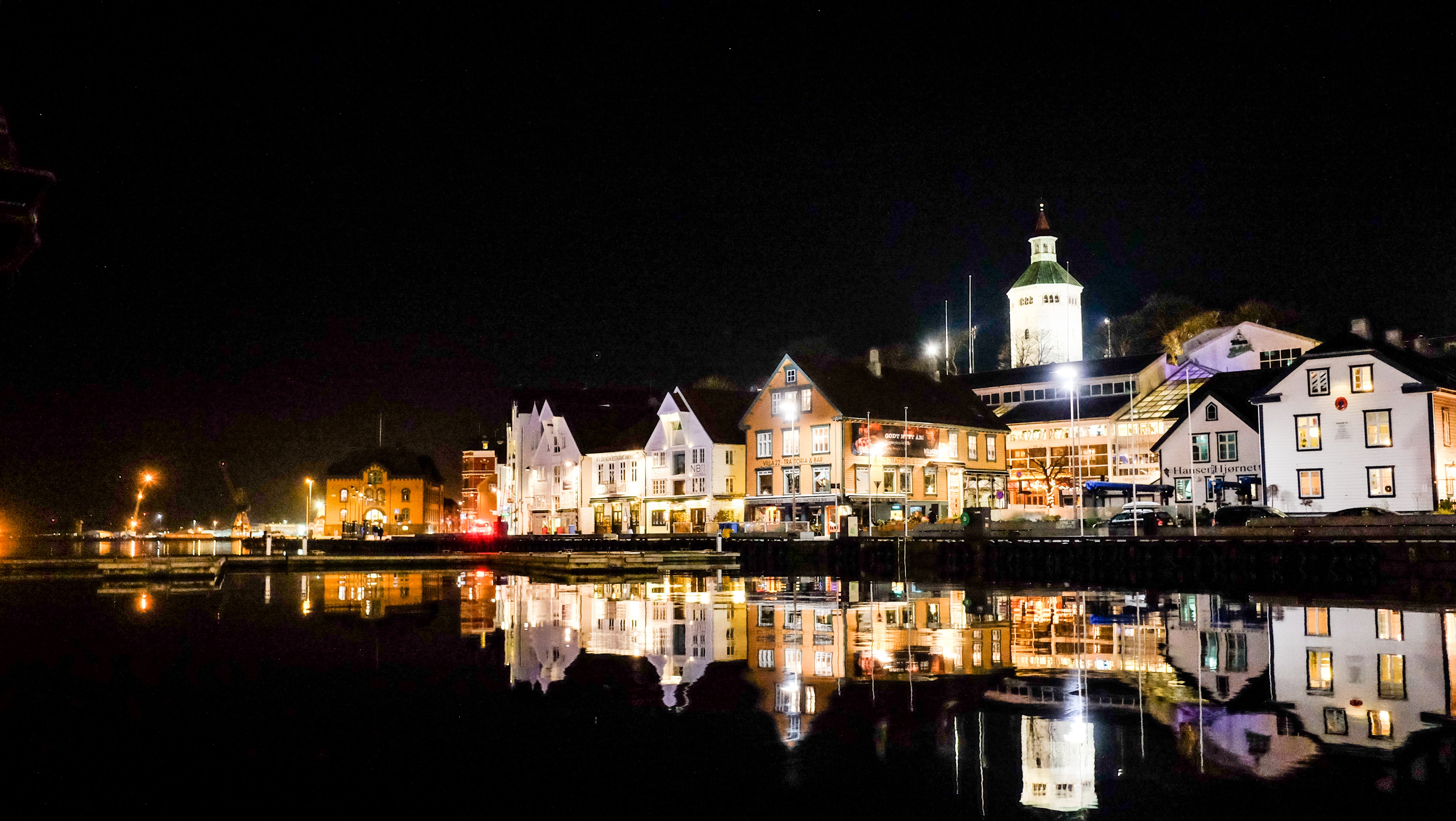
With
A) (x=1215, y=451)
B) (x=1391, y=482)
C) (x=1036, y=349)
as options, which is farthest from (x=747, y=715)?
(x=1036, y=349)

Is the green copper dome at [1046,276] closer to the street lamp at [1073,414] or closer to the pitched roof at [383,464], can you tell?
the street lamp at [1073,414]

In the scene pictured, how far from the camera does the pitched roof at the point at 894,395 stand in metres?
75.9

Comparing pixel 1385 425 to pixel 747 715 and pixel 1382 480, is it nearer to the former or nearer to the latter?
pixel 1382 480

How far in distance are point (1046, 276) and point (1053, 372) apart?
50.2m

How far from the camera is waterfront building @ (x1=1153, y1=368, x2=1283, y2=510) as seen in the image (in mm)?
64250

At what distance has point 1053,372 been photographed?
92000mm

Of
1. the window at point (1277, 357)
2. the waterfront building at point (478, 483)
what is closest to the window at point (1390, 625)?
the window at point (1277, 357)

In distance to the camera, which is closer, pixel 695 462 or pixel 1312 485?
pixel 1312 485

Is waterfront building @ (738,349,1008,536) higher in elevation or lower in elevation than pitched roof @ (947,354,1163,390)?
lower

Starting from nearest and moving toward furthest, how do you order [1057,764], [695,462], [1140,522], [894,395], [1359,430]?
1. [1057,764]
2. [1140,522]
3. [1359,430]
4. [894,395]
5. [695,462]

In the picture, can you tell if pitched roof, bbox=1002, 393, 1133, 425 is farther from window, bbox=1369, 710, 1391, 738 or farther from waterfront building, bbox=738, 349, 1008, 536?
window, bbox=1369, 710, 1391, 738

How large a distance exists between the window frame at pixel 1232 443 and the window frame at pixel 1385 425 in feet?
27.7

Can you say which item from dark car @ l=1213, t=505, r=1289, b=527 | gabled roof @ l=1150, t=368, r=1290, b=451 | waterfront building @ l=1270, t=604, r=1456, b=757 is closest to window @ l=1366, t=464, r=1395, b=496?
dark car @ l=1213, t=505, r=1289, b=527

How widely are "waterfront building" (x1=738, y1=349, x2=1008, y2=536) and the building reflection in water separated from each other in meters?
30.2
